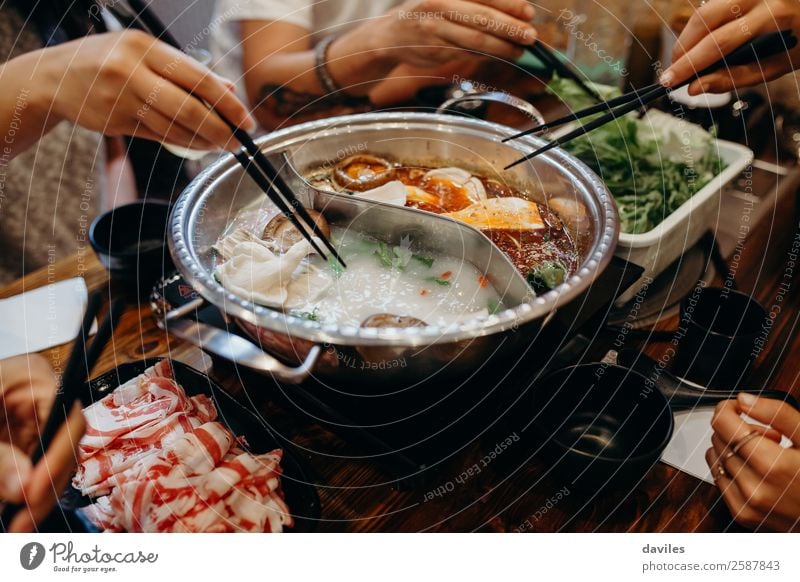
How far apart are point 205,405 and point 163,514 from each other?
0.28m

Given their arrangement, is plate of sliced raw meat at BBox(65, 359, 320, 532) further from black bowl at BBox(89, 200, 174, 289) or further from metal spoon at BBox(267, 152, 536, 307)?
metal spoon at BBox(267, 152, 536, 307)

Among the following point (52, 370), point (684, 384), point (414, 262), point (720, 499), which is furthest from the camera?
point (414, 262)

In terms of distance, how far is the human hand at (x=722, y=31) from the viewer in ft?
4.80

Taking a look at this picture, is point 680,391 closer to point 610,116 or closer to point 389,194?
point 610,116

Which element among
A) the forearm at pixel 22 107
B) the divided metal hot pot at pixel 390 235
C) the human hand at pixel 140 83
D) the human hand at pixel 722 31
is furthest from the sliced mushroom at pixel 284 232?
the human hand at pixel 722 31

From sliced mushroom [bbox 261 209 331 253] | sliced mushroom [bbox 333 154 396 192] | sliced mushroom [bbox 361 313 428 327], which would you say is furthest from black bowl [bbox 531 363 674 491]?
sliced mushroom [bbox 333 154 396 192]

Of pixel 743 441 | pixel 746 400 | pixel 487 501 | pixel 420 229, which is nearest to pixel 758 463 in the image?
pixel 743 441

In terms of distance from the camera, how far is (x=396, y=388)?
1.30m

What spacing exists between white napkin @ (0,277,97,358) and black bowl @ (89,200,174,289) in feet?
0.53

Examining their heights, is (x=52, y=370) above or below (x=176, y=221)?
below

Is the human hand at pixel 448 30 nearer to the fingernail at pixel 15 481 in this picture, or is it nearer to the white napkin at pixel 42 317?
the white napkin at pixel 42 317

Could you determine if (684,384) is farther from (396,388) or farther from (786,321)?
(396,388)
